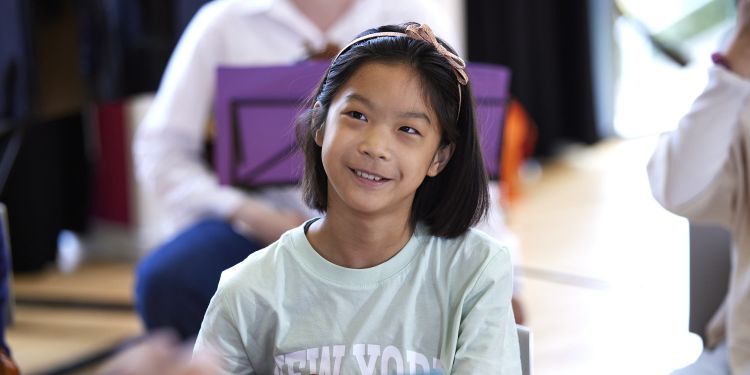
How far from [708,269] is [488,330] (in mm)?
509

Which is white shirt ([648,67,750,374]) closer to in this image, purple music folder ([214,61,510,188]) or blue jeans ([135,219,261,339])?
purple music folder ([214,61,510,188])

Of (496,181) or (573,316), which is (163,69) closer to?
(496,181)

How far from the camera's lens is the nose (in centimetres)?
115

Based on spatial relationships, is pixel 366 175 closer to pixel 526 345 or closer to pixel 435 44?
pixel 435 44

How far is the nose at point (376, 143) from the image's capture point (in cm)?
115

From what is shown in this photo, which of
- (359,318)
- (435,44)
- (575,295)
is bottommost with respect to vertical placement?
(575,295)

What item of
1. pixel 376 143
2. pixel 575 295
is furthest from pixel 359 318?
pixel 575 295

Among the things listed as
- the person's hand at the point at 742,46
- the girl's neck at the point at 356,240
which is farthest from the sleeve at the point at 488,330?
the person's hand at the point at 742,46

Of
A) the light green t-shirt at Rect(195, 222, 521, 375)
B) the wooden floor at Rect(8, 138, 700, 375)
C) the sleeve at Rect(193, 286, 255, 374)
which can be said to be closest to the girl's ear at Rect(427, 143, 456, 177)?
the light green t-shirt at Rect(195, 222, 521, 375)

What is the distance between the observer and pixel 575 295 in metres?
2.82

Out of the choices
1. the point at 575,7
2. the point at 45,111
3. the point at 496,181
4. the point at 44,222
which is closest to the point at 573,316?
the point at 496,181

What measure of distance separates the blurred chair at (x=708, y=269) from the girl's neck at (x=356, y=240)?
517 mm

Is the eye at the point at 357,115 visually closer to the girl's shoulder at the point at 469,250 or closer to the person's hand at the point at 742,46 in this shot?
the girl's shoulder at the point at 469,250

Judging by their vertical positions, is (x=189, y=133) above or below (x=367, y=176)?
below
